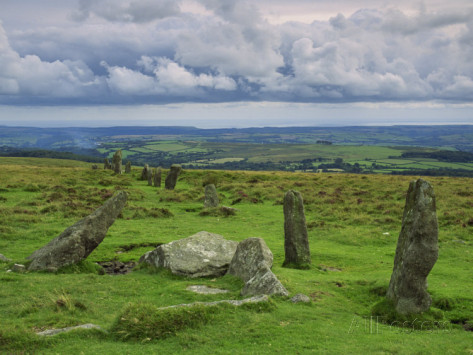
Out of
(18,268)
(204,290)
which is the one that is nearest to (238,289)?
(204,290)

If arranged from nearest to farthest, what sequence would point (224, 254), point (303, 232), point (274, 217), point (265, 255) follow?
point (265, 255) → point (224, 254) → point (303, 232) → point (274, 217)

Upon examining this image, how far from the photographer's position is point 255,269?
15.3m

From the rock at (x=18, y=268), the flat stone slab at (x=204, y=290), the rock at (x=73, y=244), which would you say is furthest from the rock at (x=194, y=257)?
the rock at (x=18, y=268)

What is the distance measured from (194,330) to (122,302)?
409 centimetres

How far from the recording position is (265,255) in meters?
15.8

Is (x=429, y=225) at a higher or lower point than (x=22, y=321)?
higher

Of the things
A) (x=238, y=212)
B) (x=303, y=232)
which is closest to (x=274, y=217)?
(x=238, y=212)

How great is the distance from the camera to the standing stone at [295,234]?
19391 mm

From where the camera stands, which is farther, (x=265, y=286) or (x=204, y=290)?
(x=204, y=290)

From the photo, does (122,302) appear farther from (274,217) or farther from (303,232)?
(274,217)

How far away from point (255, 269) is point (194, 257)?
11.5ft

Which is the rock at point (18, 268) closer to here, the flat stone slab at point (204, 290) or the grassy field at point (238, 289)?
the grassy field at point (238, 289)

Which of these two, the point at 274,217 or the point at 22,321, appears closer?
the point at 22,321

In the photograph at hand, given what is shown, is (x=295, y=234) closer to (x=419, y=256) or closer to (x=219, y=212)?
(x=419, y=256)
